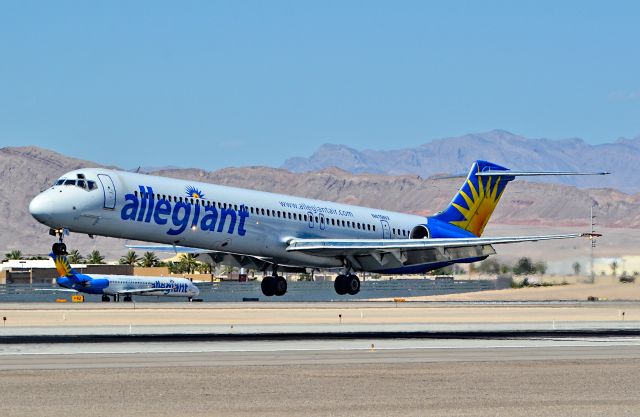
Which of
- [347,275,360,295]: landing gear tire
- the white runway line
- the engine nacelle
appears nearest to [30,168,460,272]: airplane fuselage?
[347,275,360,295]: landing gear tire

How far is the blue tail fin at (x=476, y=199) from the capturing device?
72.8m

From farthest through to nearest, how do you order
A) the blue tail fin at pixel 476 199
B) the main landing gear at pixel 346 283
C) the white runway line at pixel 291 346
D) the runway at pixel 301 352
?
the blue tail fin at pixel 476 199, the main landing gear at pixel 346 283, the white runway line at pixel 291 346, the runway at pixel 301 352

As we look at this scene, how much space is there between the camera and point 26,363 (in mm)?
30656

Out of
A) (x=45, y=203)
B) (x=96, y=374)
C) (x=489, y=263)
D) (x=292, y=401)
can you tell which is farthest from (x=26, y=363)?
(x=489, y=263)

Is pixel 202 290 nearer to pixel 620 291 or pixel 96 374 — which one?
pixel 620 291

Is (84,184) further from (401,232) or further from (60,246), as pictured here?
(401,232)

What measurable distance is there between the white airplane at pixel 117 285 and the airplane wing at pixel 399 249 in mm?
51815

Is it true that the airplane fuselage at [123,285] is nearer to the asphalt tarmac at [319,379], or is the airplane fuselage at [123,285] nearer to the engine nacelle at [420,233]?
the engine nacelle at [420,233]

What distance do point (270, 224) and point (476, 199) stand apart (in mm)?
19416

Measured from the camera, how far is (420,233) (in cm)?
6856

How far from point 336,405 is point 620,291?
66.9 m

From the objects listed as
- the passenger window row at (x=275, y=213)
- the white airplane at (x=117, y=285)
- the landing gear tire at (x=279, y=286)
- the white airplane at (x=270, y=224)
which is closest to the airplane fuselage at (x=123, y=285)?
the white airplane at (x=117, y=285)

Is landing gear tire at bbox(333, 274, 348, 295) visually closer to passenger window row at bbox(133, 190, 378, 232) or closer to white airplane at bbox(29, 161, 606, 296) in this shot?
white airplane at bbox(29, 161, 606, 296)

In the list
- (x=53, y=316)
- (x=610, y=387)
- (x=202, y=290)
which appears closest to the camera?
(x=610, y=387)
